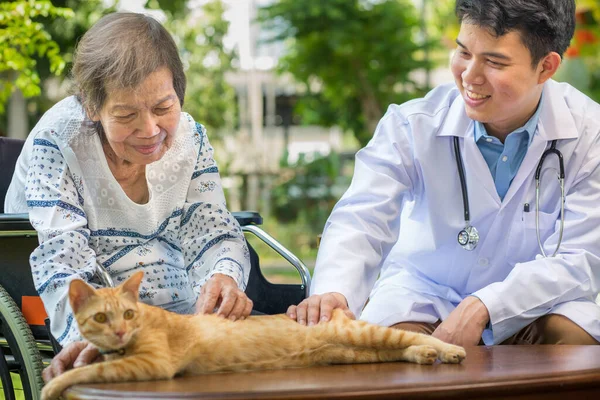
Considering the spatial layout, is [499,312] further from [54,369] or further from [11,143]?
[11,143]

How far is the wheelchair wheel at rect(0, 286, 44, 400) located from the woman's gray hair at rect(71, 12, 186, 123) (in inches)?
21.0

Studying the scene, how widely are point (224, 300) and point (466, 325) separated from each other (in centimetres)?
74

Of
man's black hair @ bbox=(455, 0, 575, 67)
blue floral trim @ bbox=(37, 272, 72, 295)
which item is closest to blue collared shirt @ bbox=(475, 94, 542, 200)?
man's black hair @ bbox=(455, 0, 575, 67)

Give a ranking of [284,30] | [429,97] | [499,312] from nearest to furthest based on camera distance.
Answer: [499,312] → [429,97] → [284,30]

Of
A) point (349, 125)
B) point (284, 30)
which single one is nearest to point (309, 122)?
point (349, 125)

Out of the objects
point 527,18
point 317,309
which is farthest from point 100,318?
point 527,18

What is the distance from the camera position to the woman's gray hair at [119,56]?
6.33 feet

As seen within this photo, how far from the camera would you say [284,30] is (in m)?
9.91

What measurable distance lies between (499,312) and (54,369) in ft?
4.01

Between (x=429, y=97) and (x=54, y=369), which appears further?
(x=429, y=97)

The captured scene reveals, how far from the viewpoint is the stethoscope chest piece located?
2.46 m

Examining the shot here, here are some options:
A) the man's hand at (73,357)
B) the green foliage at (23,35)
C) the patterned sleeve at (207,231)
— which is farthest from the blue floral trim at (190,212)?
the green foliage at (23,35)

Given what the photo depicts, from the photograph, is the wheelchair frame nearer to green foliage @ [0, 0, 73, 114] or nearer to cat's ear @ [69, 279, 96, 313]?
cat's ear @ [69, 279, 96, 313]

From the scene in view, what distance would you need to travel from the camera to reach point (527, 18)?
226cm
